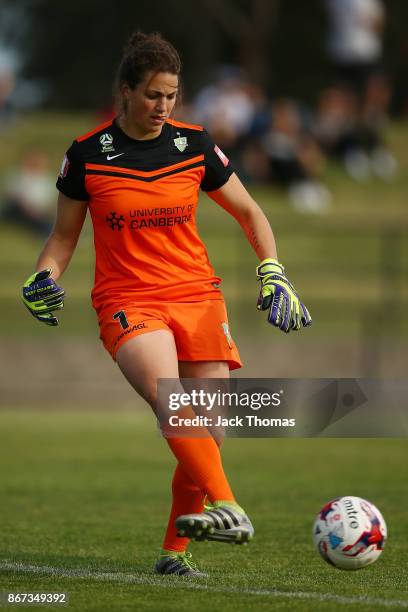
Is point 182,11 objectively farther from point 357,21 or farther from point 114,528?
point 114,528

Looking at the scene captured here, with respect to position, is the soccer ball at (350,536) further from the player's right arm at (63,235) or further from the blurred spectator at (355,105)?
the blurred spectator at (355,105)

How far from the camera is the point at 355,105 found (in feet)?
79.7

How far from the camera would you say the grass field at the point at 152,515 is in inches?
237

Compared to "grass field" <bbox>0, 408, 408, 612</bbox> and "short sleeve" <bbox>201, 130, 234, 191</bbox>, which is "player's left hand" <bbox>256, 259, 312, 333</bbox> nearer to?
"short sleeve" <bbox>201, 130, 234, 191</bbox>

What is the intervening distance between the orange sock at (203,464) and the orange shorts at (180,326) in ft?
1.58

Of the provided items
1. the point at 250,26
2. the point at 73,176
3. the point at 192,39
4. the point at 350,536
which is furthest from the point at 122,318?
the point at 192,39

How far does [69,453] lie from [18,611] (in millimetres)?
7490

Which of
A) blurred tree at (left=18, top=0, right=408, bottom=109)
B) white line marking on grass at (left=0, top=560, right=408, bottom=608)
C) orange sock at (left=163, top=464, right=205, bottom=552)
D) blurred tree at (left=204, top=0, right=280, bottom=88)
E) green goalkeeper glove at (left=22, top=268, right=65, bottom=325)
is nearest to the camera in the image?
white line marking on grass at (left=0, top=560, right=408, bottom=608)

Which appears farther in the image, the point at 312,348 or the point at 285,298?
the point at 312,348

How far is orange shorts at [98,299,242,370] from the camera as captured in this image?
6288mm

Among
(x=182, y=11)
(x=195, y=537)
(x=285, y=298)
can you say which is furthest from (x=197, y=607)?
(x=182, y=11)

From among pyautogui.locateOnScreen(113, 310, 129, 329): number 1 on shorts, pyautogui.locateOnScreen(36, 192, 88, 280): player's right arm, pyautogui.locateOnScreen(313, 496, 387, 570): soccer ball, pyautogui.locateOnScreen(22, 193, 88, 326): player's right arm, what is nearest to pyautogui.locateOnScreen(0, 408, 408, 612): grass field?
pyautogui.locateOnScreen(313, 496, 387, 570): soccer ball

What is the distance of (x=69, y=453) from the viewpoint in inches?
513

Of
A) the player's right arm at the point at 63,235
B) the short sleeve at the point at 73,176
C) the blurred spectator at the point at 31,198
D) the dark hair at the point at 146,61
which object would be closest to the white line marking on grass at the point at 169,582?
the player's right arm at the point at 63,235
